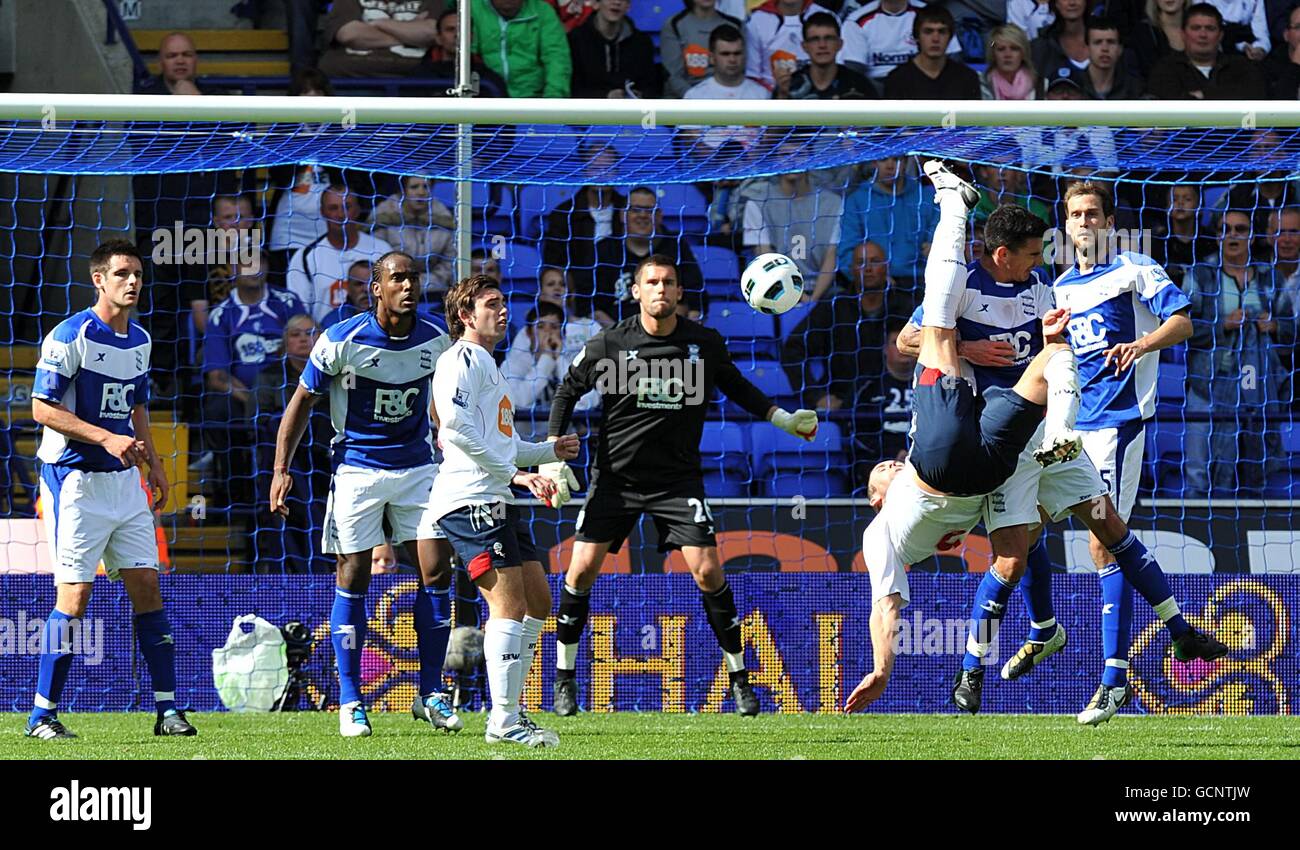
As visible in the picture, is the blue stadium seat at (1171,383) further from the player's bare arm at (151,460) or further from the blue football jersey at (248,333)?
the player's bare arm at (151,460)

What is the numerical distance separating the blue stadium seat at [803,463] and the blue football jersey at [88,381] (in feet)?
14.1

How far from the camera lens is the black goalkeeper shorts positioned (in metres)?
7.75

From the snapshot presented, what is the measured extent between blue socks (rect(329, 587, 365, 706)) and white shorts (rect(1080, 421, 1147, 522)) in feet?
10.8

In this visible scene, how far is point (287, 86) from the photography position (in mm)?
12742

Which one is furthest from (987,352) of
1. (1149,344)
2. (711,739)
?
(711,739)

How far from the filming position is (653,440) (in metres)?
7.87

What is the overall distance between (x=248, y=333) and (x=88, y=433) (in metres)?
3.28

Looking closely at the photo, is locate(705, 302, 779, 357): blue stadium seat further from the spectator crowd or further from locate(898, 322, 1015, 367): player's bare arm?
locate(898, 322, 1015, 367): player's bare arm

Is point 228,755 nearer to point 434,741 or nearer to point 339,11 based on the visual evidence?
point 434,741

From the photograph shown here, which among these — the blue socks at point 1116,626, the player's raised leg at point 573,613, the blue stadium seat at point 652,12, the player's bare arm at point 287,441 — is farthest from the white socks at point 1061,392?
the blue stadium seat at point 652,12

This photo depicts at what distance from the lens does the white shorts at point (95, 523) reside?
24.4 feet

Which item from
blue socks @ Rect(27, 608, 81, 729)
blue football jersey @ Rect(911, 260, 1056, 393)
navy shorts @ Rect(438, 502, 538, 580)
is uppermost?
blue football jersey @ Rect(911, 260, 1056, 393)

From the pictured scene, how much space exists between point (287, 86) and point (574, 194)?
8.74 feet

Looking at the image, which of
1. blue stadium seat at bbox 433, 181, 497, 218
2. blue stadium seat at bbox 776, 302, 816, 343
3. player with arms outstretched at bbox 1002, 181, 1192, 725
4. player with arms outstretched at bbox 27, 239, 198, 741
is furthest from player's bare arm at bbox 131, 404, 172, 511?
blue stadium seat at bbox 776, 302, 816, 343
